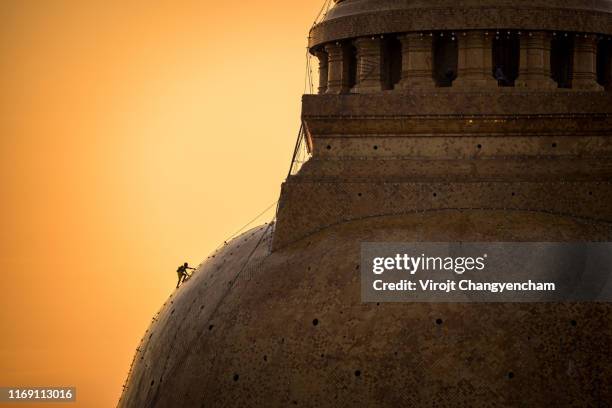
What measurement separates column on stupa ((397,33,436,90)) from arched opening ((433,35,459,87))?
0.22 m

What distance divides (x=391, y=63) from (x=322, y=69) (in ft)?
7.27

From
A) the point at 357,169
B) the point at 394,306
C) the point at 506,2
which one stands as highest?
the point at 506,2

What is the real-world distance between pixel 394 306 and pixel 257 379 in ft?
7.89

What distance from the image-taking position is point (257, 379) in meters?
25.6

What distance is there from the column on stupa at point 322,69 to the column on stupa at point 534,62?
4019 mm

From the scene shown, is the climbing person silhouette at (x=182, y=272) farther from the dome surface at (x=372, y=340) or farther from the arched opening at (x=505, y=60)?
the arched opening at (x=505, y=60)

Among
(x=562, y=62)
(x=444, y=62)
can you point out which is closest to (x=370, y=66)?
(x=444, y=62)

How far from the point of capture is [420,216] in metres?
26.9

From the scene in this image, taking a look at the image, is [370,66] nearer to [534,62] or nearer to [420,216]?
[534,62]

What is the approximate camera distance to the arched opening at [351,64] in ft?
96.5

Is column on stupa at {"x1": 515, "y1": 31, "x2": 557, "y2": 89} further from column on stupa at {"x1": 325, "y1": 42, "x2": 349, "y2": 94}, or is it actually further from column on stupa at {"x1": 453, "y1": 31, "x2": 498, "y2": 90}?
column on stupa at {"x1": 325, "y1": 42, "x2": 349, "y2": 94}

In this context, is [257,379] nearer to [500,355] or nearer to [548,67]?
[500,355]

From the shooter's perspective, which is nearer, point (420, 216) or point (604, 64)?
point (420, 216)

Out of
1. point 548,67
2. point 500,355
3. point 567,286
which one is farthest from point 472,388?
A: point 548,67
